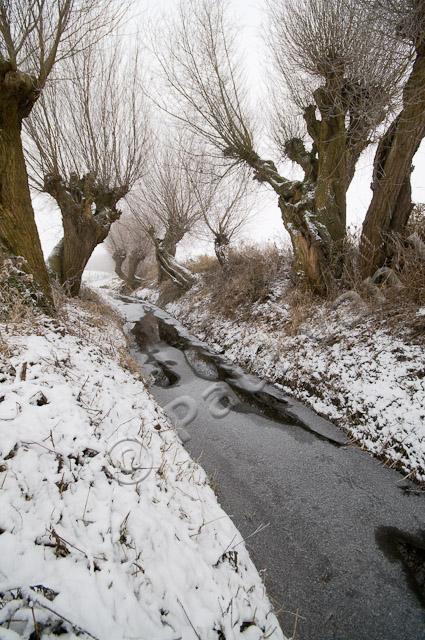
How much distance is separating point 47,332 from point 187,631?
125 inches

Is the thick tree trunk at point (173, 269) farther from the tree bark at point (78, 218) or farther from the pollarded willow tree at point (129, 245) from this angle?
the pollarded willow tree at point (129, 245)

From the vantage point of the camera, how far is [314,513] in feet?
8.69

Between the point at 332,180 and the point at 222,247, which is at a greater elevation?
the point at 332,180

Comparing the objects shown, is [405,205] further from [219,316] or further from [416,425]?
[219,316]

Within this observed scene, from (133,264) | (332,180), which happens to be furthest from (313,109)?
(133,264)

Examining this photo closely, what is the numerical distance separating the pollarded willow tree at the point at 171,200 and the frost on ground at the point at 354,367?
6568mm

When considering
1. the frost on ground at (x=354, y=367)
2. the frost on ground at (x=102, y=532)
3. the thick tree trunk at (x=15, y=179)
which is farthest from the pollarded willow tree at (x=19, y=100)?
the frost on ground at (x=354, y=367)

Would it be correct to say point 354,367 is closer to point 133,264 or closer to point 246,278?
point 246,278

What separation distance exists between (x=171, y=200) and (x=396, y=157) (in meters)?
8.69

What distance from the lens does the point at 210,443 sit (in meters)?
3.67

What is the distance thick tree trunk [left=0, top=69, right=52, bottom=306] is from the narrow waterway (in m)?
3.11

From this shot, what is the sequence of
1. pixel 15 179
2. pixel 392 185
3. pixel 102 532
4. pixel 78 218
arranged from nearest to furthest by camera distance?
1. pixel 102 532
2. pixel 15 179
3. pixel 392 185
4. pixel 78 218

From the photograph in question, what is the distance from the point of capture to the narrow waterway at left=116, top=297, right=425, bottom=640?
1938mm

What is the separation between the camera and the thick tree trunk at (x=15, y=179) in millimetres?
3955
